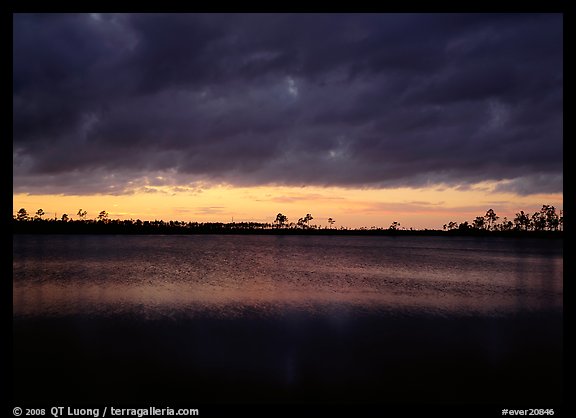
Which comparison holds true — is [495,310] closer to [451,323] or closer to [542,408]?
[451,323]

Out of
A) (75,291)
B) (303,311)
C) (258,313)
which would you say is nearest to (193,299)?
(258,313)

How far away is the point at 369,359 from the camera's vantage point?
12945 millimetres

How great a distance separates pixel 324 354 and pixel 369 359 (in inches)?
69.2

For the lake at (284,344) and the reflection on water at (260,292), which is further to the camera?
the reflection on water at (260,292)

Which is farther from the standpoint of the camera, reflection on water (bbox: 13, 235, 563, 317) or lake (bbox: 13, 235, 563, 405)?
reflection on water (bbox: 13, 235, 563, 317)

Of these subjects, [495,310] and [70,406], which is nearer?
[70,406]

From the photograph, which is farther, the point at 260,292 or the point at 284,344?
the point at 260,292

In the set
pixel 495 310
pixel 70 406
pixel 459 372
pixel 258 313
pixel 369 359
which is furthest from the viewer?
pixel 495 310


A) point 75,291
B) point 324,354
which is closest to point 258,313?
point 324,354

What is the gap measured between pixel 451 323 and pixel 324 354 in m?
8.96
